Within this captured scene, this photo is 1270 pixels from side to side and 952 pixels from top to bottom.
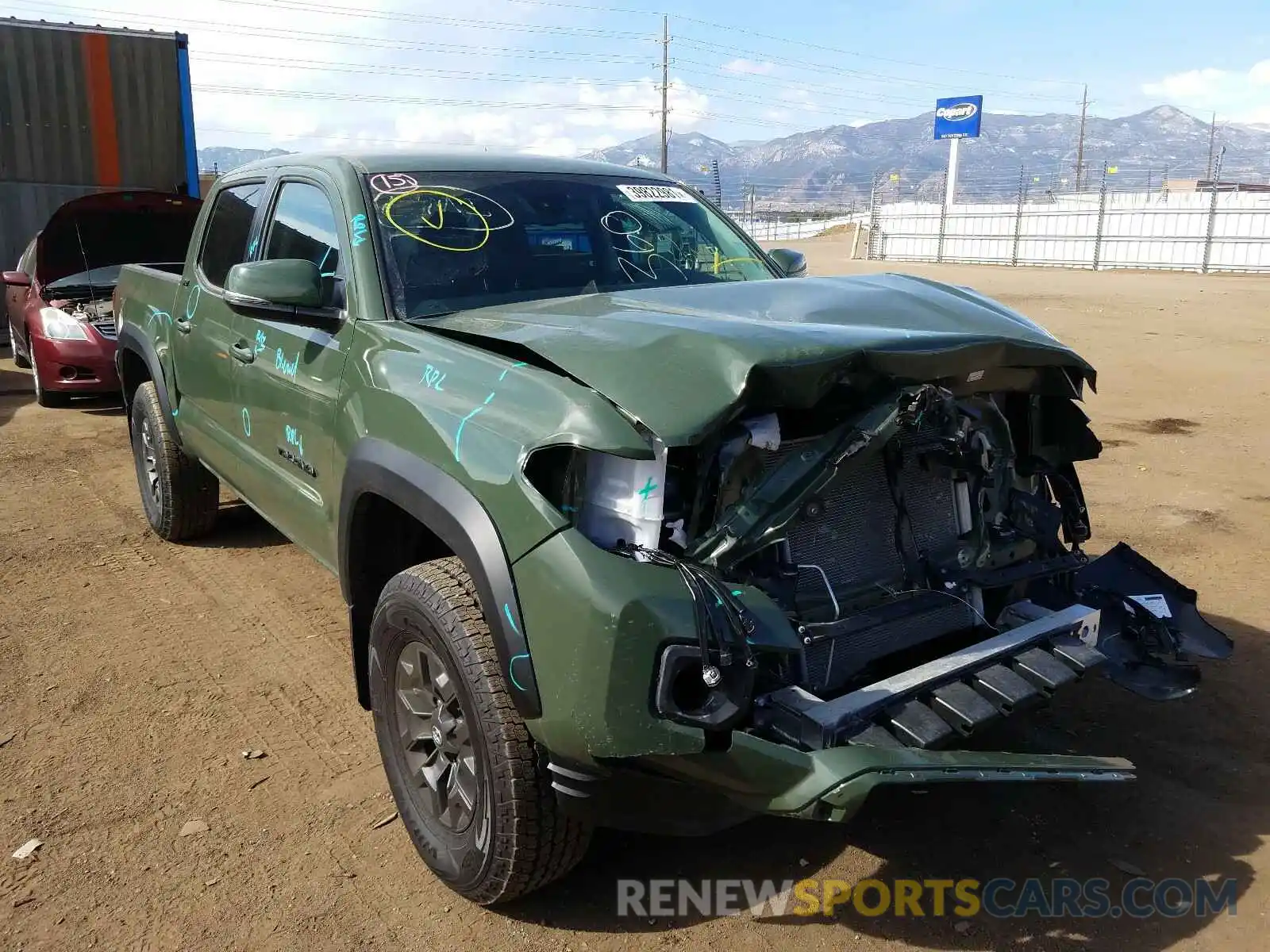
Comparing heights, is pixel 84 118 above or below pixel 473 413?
above

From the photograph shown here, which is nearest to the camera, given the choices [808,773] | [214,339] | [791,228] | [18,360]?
[808,773]

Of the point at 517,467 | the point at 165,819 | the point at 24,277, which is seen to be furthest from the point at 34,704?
the point at 24,277

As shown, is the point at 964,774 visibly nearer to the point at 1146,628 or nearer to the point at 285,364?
the point at 1146,628

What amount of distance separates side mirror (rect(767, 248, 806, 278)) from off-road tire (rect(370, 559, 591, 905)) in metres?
2.32

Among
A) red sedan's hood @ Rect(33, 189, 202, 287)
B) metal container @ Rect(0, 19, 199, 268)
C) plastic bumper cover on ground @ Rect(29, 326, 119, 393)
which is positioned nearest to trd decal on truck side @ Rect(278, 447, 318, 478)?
plastic bumper cover on ground @ Rect(29, 326, 119, 393)

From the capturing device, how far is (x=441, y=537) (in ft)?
8.20

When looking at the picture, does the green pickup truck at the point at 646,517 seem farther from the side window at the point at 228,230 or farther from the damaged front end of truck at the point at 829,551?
the side window at the point at 228,230

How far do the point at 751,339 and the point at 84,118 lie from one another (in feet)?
40.5

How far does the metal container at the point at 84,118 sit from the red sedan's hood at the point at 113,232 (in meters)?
2.51

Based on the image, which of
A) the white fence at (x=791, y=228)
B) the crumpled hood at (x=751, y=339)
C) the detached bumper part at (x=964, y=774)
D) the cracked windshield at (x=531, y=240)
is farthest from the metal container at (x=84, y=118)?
the white fence at (x=791, y=228)

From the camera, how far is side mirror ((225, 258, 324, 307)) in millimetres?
3107

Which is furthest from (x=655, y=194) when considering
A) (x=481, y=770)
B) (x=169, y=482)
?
(x=169, y=482)

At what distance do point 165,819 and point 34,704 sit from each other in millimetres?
1082

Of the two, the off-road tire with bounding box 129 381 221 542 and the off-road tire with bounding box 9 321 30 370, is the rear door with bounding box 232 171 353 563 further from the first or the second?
the off-road tire with bounding box 9 321 30 370
